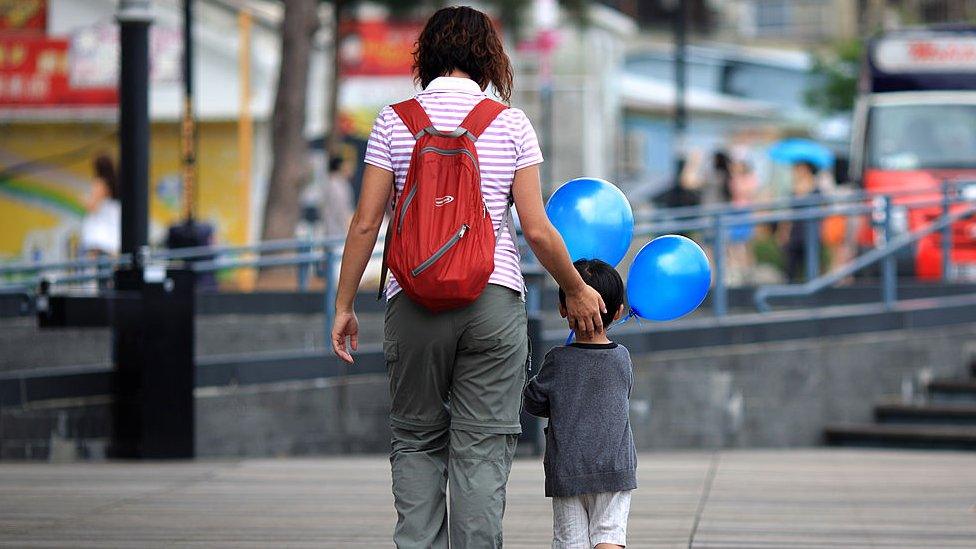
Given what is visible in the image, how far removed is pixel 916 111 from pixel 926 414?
25.9ft

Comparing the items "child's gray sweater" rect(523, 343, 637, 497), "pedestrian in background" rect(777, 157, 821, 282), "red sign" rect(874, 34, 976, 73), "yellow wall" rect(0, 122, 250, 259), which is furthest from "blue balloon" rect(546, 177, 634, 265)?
"yellow wall" rect(0, 122, 250, 259)

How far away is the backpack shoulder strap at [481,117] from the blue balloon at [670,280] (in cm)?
91

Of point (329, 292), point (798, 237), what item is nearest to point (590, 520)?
point (329, 292)

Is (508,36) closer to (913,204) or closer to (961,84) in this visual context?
(961,84)

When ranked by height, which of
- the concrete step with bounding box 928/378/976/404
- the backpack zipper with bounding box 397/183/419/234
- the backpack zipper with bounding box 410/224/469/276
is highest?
the backpack zipper with bounding box 397/183/419/234

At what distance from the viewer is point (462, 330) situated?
5.30 meters

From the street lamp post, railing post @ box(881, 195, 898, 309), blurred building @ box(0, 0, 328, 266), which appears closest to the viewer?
the street lamp post

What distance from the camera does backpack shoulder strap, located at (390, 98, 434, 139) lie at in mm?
5320

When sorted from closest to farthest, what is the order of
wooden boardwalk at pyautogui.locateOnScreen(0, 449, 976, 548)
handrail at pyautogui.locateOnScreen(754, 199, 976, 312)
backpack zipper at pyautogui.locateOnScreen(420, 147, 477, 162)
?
backpack zipper at pyautogui.locateOnScreen(420, 147, 477, 162)
wooden boardwalk at pyautogui.locateOnScreen(0, 449, 976, 548)
handrail at pyautogui.locateOnScreen(754, 199, 976, 312)

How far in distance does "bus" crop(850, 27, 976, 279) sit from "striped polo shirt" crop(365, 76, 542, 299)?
548 inches

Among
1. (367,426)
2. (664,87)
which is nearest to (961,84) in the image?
(367,426)

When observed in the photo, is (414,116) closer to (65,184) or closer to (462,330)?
(462,330)

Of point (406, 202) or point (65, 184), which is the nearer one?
point (406, 202)

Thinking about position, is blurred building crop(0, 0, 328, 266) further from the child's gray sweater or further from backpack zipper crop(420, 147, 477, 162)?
backpack zipper crop(420, 147, 477, 162)
